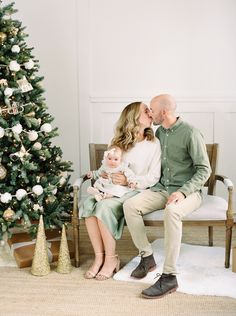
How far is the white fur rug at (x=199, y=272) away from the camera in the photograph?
3293mm

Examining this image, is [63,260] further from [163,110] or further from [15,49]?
[15,49]

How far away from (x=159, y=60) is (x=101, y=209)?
193 centimetres

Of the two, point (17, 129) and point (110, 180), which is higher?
point (17, 129)

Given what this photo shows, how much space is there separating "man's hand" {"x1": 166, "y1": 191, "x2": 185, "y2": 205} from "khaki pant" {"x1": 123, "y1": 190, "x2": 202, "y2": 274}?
0.03 metres

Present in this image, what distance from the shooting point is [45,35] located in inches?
193

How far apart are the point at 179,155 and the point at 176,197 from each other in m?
0.39

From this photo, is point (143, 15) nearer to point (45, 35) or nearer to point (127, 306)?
point (45, 35)

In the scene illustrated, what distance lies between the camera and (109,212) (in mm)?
3545

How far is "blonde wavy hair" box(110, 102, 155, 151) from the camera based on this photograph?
3729 millimetres

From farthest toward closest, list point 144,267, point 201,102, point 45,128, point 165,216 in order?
point 201,102 → point 45,128 → point 144,267 → point 165,216

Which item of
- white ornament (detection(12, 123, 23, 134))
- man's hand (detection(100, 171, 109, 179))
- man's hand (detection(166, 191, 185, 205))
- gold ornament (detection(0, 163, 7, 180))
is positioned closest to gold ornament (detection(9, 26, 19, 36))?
white ornament (detection(12, 123, 23, 134))

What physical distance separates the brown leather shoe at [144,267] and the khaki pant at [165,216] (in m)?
0.04

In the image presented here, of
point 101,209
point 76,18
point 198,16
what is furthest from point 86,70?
point 101,209

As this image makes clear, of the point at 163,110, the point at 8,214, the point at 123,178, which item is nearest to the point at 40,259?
the point at 8,214
